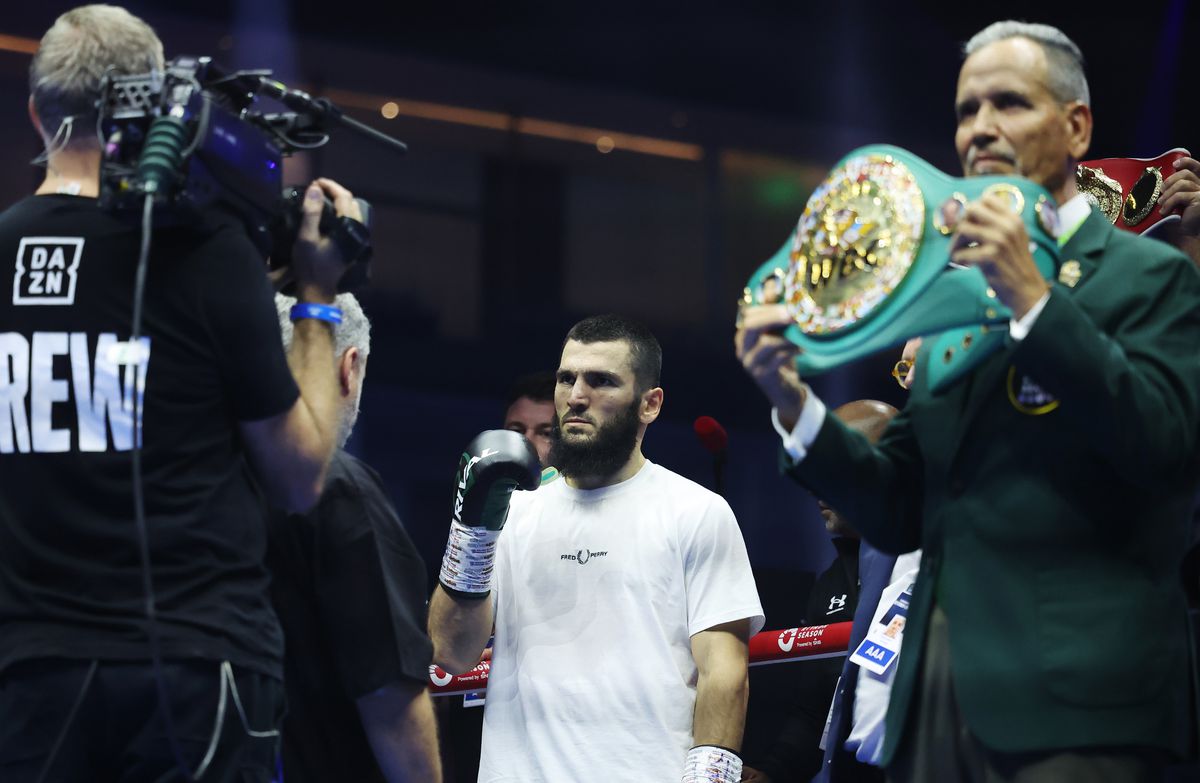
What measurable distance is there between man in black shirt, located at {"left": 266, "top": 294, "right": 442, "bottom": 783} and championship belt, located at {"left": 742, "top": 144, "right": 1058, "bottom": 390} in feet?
3.04

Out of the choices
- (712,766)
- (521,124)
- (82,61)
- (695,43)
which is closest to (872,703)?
(712,766)

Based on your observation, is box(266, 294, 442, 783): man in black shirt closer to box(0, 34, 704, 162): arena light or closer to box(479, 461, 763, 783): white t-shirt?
box(479, 461, 763, 783): white t-shirt

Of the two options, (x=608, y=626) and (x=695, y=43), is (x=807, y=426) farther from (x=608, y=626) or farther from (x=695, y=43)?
(x=695, y=43)

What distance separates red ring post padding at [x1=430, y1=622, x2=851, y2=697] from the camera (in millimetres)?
→ 3562

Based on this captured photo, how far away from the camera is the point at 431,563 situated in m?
5.80

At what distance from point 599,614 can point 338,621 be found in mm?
956

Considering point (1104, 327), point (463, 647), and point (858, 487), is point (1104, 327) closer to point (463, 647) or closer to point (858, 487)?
point (858, 487)

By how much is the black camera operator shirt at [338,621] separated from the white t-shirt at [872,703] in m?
0.97

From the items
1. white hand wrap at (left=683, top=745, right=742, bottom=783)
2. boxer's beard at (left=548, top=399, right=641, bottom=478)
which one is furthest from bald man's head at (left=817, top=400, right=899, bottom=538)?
white hand wrap at (left=683, top=745, right=742, bottom=783)

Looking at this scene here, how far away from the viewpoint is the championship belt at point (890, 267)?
1.64 meters

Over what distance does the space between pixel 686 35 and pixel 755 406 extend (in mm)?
2117

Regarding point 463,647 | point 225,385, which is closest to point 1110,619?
point 225,385

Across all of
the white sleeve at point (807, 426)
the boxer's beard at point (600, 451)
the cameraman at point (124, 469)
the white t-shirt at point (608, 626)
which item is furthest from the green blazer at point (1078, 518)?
the boxer's beard at point (600, 451)

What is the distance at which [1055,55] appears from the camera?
1.80m
